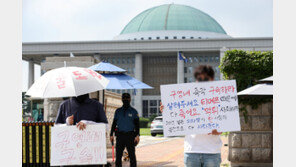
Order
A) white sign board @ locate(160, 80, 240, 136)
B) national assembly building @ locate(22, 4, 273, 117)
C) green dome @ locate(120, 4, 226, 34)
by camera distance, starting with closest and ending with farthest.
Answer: white sign board @ locate(160, 80, 240, 136) → national assembly building @ locate(22, 4, 273, 117) → green dome @ locate(120, 4, 226, 34)

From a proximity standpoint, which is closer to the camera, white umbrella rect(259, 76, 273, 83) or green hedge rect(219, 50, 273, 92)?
white umbrella rect(259, 76, 273, 83)

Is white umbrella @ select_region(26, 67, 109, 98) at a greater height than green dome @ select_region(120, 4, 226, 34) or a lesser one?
lesser

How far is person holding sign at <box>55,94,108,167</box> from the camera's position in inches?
226

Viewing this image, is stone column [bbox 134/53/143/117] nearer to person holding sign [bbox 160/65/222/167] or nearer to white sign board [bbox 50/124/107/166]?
white sign board [bbox 50/124/107/166]

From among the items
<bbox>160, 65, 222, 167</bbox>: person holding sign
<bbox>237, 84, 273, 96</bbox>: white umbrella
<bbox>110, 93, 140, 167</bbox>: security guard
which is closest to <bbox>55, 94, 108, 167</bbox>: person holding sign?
<bbox>160, 65, 222, 167</bbox>: person holding sign

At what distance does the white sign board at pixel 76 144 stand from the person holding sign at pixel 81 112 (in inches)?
4.3

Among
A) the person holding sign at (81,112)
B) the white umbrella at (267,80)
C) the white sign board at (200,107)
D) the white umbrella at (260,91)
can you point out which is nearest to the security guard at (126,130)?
the white umbrella at (260,91)

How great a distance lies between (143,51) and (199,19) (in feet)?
93.4

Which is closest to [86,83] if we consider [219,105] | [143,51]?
[219,105]

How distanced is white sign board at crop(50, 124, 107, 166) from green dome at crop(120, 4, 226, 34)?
95.1 metres

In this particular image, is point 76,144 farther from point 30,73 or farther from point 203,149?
point 30,73

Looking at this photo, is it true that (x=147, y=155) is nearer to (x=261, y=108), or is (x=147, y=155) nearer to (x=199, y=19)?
(x=261, y=108)

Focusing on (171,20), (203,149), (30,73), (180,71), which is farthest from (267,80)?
(171,20)

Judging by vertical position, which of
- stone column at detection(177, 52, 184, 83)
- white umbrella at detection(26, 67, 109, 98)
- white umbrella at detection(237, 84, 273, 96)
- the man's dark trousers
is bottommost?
the man's dark trousers
